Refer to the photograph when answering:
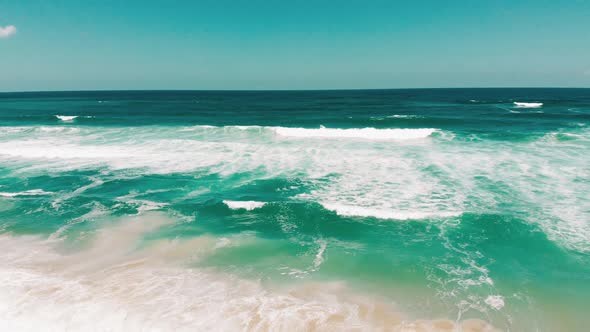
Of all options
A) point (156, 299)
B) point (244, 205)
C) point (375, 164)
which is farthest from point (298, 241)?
point (375, 164)

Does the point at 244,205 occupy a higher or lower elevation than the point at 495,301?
higher

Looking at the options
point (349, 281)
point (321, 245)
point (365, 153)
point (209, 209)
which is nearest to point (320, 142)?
point (365, 153)

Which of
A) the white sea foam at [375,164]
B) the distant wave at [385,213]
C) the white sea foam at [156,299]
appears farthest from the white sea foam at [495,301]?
the distant wave at [385,213]

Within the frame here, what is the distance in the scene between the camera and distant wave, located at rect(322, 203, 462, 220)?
1126 cm

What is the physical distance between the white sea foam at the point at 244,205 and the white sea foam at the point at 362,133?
1570 cm

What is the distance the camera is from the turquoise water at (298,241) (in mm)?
6895

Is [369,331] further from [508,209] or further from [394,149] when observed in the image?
[394,149]

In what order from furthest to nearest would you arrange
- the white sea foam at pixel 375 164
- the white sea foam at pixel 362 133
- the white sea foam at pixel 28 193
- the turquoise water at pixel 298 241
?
the white sea foam at pixel 362 133
the white sea foam at pixel 28 193
the white sea foam at pixel 375 164
the turquoise water at pixel 298 241

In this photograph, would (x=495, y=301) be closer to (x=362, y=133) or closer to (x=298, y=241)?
(x=298, y=241)

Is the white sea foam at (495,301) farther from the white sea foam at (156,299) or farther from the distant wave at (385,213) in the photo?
the distant wave at (385,213)

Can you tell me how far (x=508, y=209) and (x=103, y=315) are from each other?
12898mm

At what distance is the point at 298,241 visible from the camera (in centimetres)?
1000

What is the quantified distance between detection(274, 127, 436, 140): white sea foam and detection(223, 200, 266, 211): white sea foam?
15704mm

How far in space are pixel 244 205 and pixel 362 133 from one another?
62.0 feet
